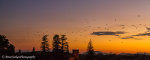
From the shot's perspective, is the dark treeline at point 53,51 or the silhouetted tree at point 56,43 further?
the silhouetted tree at point 56,43

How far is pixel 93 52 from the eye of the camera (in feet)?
357

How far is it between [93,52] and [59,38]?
2848cm

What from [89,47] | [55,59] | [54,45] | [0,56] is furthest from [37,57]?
[89,47]

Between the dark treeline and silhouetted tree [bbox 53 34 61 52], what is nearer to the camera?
the dark treeline

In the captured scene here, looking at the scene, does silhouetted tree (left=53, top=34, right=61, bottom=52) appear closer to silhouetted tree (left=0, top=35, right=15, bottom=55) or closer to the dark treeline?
the dark treeline

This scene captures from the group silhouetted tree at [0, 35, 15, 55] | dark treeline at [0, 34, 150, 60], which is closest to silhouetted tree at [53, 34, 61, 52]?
dark treeline at [0, 34, 150, 60]

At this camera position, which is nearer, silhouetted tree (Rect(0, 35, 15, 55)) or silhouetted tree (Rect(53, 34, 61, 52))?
silhouetted tree (Rect(0, 35, 15, 55))

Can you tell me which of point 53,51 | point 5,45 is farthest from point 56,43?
point 5,45

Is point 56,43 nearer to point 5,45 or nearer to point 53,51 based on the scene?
point 53,51

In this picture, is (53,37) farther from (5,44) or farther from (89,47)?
(89,47)

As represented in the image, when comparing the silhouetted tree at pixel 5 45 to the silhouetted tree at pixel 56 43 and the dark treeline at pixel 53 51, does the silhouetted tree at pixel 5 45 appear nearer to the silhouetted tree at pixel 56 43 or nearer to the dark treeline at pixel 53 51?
the dark treeline at pixel 53 51

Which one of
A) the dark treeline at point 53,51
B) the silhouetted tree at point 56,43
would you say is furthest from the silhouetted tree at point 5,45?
the silhouetted tree at point 56,43

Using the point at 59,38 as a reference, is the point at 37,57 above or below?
below

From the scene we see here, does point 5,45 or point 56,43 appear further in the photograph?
point 56,43
